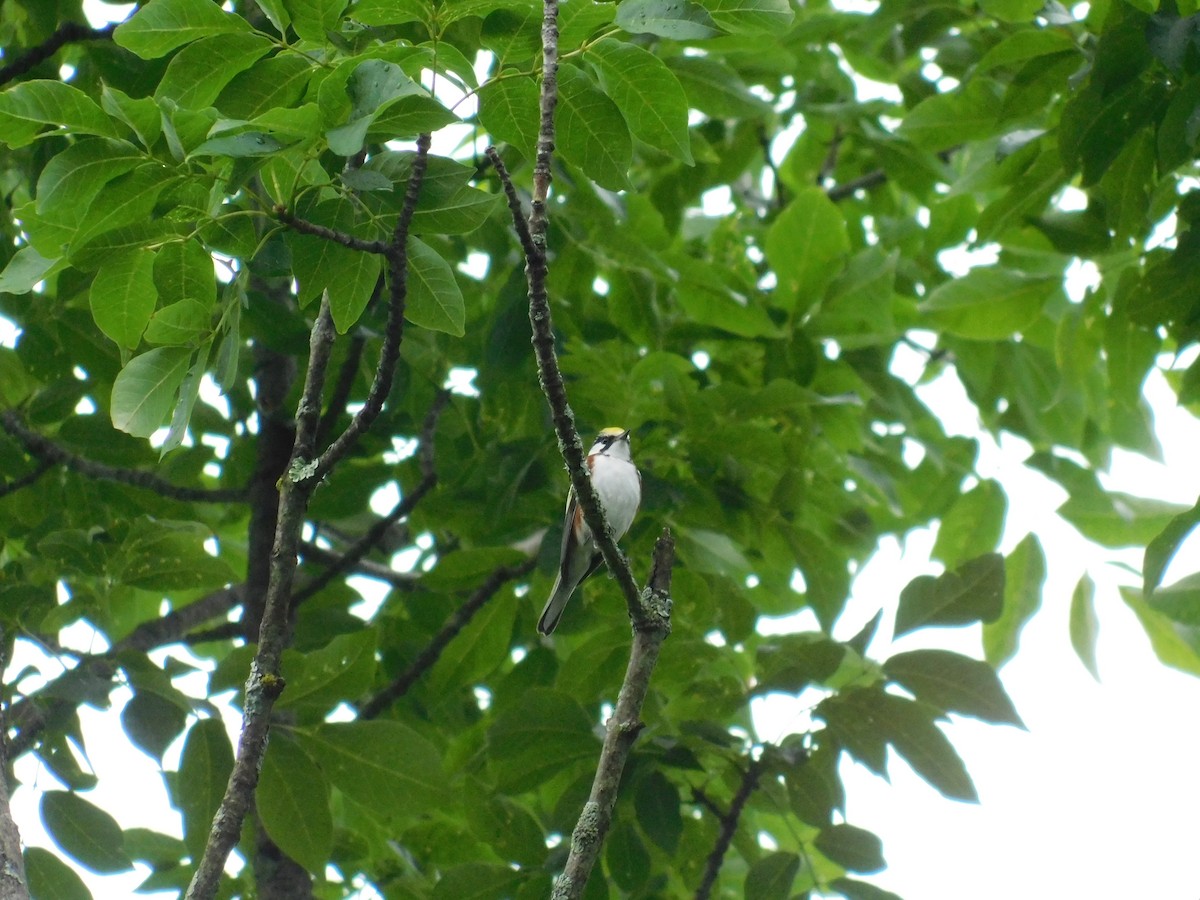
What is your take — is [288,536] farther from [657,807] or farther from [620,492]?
[620,492]

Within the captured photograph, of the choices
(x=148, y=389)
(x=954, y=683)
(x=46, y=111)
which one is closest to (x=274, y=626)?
(x=148, y=389)

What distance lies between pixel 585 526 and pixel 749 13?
217cm

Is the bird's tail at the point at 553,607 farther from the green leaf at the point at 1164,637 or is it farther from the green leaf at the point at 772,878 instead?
the green leaf at the point at 1164,637

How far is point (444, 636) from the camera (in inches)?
181

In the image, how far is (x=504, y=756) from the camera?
3.64 metres

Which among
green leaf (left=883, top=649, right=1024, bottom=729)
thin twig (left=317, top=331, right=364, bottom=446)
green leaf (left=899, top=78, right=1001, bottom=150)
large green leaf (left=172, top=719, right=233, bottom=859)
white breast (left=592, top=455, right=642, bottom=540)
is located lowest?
large green leaf (left=172, top=719, right=233, bottom=859)

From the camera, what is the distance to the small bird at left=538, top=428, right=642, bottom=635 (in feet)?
13.9

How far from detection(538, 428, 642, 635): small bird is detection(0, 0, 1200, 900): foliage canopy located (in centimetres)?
13

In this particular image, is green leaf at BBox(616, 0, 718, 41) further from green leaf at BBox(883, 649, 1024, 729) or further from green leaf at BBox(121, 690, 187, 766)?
green leaf at BBox(121, 690, 187, 766)

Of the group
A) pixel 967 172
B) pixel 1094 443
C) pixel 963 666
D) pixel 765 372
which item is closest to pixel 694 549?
pixel 765 372

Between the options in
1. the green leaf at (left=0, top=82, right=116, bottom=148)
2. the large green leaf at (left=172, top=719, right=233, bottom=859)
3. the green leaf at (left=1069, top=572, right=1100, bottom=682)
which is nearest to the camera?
the green leaf at (left=0, top=82, right=116, bottom=148)

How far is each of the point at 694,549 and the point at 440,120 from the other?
2.32 meters

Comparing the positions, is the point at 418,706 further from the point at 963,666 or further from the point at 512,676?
the point at 963,666

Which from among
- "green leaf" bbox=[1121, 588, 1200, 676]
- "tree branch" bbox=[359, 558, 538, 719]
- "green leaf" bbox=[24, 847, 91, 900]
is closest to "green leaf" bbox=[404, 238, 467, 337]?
"green leaf" bbox=[24, 847, 91, 900]
